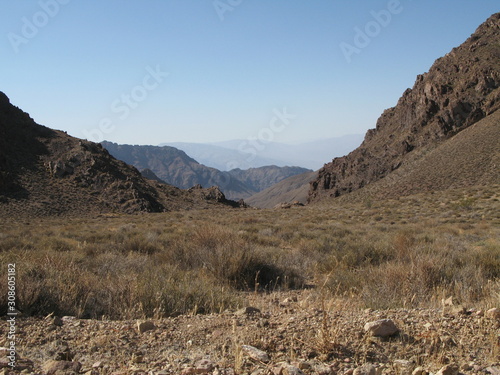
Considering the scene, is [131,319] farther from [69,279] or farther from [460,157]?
[460,157]

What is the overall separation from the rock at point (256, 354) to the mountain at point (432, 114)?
46.5 metres

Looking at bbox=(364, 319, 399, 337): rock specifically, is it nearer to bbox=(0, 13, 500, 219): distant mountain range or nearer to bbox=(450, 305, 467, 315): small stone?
bbox=(450, 305, 467, 315): small stone

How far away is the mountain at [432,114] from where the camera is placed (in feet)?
179

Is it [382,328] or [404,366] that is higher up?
[382,328]

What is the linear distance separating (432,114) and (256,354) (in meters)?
65.7

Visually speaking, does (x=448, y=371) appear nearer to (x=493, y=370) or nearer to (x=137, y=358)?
(x=493, y=370)

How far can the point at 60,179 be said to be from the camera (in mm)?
50781

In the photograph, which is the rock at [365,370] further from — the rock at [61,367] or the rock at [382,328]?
the rock at [61,367]

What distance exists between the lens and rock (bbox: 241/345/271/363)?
10.6 ft

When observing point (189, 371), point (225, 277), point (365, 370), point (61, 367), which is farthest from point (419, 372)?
point (225, 277)

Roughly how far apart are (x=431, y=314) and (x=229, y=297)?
273cm

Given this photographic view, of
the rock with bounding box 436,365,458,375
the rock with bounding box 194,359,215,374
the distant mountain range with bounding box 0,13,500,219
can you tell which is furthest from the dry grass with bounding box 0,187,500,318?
the distant mountain range with bounding box 0,13,500,219

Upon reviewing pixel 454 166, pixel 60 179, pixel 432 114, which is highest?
pixel 432 114

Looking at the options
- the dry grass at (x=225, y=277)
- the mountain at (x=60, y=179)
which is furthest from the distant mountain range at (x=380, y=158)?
the dry grass at (x=225, y=277)
